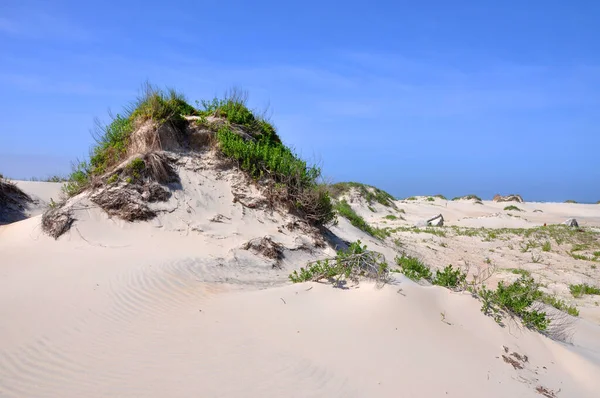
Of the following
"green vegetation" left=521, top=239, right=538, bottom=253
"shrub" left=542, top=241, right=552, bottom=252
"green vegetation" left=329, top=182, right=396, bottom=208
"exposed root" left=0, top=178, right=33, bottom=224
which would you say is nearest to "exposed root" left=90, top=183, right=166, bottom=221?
"exposed root" left=0, top=178, right=33, bottom=224

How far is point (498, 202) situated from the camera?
36.8m

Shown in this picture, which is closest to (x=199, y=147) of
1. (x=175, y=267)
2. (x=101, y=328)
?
(x=175, y=267)

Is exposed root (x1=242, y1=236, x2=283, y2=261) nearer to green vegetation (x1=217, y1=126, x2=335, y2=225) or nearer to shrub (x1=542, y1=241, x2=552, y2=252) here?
green vegetation (x1=217, y1=126, x2=335, y2=225)

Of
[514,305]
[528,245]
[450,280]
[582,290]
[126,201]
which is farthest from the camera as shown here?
[528,245]

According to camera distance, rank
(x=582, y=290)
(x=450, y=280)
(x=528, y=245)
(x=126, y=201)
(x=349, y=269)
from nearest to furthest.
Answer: (x=450, y=280), (x=349, y=269), (x=126, y=201), (x=582, y=290), (x=528, y=245)

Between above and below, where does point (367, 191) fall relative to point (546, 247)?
above

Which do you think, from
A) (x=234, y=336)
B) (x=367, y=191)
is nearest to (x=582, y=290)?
(x=234, y=336)

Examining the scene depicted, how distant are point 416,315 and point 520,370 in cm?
118

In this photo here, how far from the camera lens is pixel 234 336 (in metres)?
4.23

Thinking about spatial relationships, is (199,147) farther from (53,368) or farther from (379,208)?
(379,208)

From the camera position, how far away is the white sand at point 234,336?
11.4 ft

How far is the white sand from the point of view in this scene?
3.47m

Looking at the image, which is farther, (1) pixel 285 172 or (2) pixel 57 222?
(1) pixel 285 172

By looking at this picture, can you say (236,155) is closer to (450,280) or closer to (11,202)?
(450,280)
